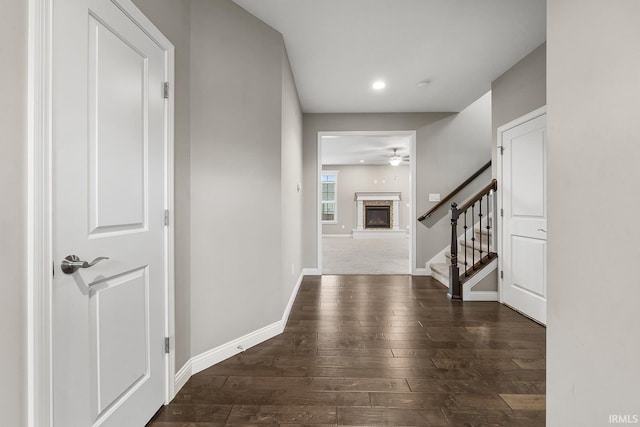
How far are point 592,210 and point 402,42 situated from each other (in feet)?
8.35

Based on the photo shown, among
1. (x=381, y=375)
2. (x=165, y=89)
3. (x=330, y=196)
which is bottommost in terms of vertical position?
(x=381, y=375)

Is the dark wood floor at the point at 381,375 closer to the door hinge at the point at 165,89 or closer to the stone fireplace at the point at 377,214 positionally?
the door hinge at the point at 165,89

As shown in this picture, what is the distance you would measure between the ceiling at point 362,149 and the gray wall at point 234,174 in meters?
3.80


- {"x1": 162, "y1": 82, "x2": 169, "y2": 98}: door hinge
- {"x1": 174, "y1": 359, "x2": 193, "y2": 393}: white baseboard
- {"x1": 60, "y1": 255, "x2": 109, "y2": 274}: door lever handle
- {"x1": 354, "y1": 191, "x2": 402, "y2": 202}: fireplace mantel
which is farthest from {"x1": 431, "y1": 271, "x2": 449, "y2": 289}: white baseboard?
{"x1": 354, "y1": 191, "x2": 402, "y2": 202}: fireplace mantel

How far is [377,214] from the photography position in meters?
11.2

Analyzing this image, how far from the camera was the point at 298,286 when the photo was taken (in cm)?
417

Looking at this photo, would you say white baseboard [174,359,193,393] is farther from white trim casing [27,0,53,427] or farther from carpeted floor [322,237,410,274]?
carpeted floor [322,237,410,274]

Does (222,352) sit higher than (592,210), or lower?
lower

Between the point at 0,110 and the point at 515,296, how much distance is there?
13.5ft

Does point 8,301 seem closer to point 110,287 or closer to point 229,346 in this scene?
point 110,287

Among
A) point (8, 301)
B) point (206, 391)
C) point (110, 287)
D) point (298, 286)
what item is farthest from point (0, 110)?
point (298, 286)

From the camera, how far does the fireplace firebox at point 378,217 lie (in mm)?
11203

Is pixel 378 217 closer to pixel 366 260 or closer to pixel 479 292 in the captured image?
pixel 366 260

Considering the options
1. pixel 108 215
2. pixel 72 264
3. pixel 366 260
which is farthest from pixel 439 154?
pixel 72 264
